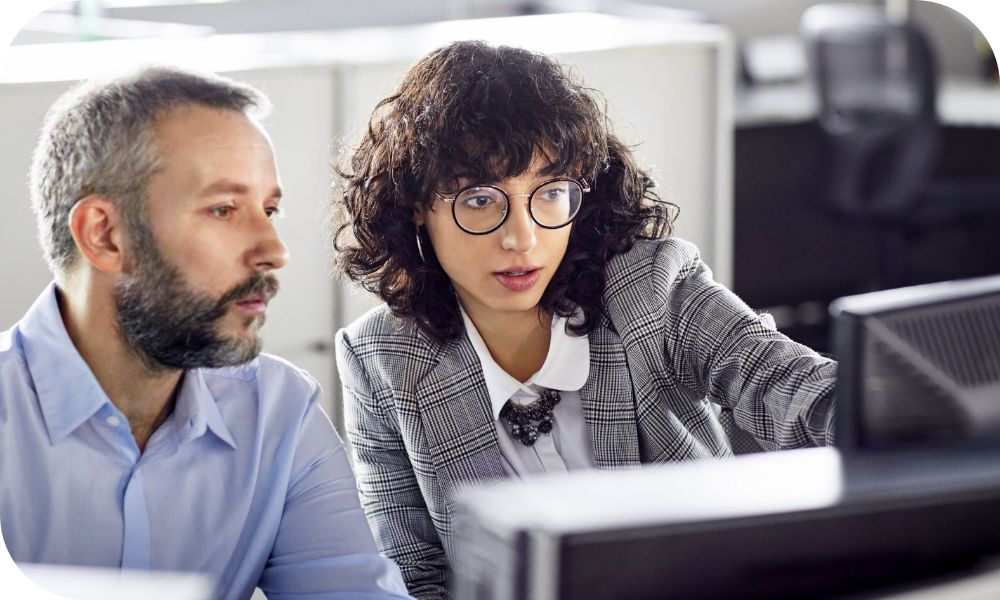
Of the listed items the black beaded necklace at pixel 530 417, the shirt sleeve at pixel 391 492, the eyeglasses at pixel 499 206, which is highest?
the eyeglasses at pixel 499 206

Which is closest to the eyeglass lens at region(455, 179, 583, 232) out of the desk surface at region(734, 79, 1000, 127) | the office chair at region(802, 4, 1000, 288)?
the office chair at region(802, 4, 1000, 288)

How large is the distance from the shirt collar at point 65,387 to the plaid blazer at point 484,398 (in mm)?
286

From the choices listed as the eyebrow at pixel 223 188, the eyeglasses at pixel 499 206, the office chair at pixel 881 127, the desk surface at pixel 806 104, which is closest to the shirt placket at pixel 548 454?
the eyeglasses at pixel 499 206

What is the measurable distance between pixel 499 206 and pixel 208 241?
37 centimetres

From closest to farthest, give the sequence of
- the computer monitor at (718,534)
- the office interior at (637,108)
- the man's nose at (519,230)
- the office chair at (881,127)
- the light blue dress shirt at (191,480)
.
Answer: the computer monitor at (718,534) → the light blue dress shirt at (191,480) → the man's nose at (519,230) → the office interior at (637,108) → the office chair at (881,127)

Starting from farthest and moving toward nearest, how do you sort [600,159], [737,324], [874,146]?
[874,146] → [600,159] → [737,324]

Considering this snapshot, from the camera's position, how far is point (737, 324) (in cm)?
138

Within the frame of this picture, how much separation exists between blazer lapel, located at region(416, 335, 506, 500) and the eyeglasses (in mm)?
173

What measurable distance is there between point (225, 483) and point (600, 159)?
604mm

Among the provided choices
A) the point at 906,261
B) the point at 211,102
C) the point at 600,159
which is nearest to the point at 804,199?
the point at 906,261

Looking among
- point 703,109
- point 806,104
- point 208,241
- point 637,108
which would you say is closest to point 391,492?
point 208,241

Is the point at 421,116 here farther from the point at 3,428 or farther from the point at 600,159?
the point at 3,428

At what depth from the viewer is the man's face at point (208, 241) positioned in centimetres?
117

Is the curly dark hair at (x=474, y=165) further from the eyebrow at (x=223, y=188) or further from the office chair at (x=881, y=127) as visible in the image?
the office chair at (x=881, y=127)
